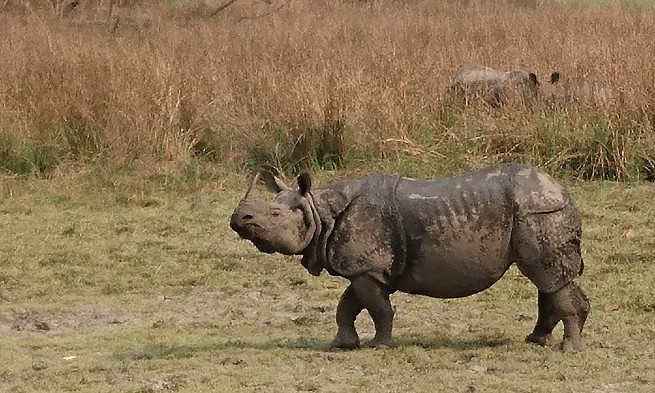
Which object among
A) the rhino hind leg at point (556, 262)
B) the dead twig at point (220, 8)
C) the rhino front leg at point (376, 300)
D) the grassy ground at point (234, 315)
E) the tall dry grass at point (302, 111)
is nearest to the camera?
the grassy ground at point (234, 315)

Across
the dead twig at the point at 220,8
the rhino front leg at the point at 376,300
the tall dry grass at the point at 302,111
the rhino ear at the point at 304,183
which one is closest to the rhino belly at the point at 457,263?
the rhino front leg at the point at 376,300

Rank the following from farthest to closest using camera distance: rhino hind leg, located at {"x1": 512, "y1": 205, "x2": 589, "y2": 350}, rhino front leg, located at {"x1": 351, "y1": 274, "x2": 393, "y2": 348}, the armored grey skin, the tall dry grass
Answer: the armored grey skin < the tall dry grass < rhino front leg, located at {"x1": 351, "y1": 274, "x2": 393, "y2": 348} < rhino hind leg, located at {"x1": 512, "y1": 205, "x2": 589, "y2": 350}

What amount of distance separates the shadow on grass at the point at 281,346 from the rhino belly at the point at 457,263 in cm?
32

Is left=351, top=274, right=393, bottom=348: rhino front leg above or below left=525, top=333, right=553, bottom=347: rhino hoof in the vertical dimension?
above

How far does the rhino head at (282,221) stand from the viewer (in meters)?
4.70

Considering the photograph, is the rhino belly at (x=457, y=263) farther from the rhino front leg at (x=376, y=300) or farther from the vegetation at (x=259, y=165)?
the vegetation at (x=259, y=165)

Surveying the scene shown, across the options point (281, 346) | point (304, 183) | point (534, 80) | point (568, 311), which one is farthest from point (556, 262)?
point (534, 80)

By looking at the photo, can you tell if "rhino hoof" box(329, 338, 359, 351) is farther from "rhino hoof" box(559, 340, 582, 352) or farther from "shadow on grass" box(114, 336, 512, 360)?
"rhino hoof" box(559, 340, 582, 352)

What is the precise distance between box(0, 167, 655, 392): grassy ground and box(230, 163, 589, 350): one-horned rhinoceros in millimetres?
273

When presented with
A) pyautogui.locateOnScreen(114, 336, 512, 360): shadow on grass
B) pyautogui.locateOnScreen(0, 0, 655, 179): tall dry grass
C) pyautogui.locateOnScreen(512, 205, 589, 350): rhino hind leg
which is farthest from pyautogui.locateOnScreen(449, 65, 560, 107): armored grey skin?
pyautogui.locateOnScreen(512, 205, 589, 350): rhino hind leg

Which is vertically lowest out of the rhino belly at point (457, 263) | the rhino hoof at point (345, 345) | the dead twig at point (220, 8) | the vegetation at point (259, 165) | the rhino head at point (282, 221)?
the dead twig at point (220, 8)

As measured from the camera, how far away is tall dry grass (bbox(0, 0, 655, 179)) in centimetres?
944

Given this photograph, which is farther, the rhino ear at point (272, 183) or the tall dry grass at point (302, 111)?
the tall dry grass at point (302, 111)

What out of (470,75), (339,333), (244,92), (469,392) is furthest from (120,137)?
(469,392)
